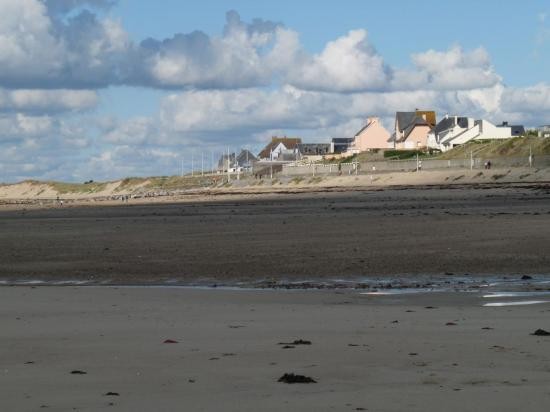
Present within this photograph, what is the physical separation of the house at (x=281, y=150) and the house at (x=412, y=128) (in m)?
23.0

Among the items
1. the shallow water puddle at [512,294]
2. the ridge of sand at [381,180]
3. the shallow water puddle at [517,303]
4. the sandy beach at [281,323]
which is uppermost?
the ridge of sand at [381,180]

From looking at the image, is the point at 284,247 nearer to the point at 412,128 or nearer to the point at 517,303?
the point at 517,303

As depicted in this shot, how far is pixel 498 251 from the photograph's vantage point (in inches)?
756

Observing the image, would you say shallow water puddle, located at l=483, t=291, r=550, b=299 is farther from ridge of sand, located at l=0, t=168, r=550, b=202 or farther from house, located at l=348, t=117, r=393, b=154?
house, located at l=348, t=117, r=393, b=154

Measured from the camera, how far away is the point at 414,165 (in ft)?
282

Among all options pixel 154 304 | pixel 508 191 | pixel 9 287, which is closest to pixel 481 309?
pixel 154 304

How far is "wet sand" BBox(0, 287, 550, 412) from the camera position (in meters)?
6.73

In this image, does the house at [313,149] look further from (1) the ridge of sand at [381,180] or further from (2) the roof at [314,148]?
(1) the ridge of sand at [381,180]

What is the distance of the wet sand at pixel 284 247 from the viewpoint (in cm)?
1703

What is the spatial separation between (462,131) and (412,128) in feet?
48.5

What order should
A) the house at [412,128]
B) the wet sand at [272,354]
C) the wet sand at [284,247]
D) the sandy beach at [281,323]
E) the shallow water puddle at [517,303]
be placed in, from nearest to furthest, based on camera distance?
the wet sand at [272,354], the sandy beach at [281,323], the shallow water puddle at [517,303], the wet sand at [284,247], the house at [412,128]

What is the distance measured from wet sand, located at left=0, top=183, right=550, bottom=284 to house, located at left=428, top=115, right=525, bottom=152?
285 feet

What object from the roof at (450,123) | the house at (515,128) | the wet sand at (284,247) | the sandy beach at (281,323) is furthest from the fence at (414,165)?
the sandy beach at (281,323)

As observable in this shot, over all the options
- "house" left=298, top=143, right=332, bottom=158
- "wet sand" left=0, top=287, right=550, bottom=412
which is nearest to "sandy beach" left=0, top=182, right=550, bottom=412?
"wet sand" left=0, top=287, right=550, bottom=412
